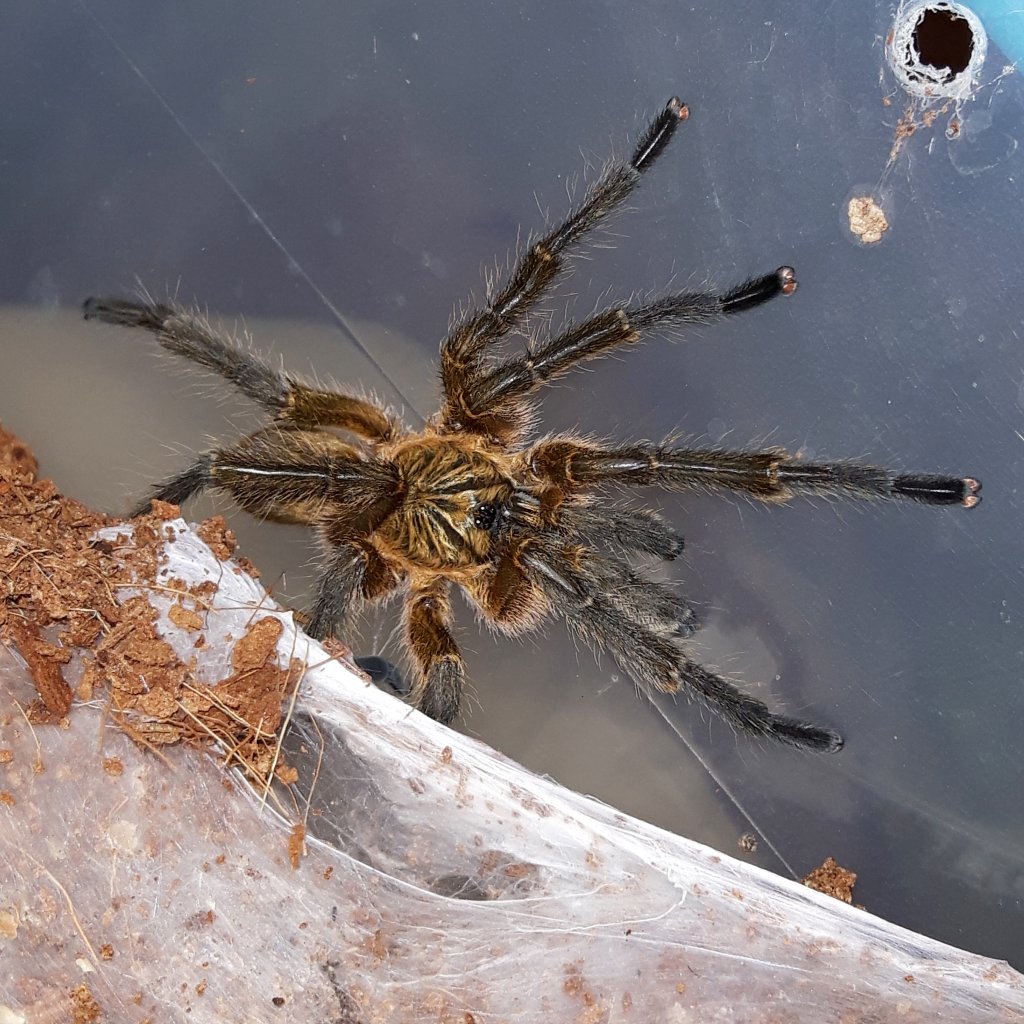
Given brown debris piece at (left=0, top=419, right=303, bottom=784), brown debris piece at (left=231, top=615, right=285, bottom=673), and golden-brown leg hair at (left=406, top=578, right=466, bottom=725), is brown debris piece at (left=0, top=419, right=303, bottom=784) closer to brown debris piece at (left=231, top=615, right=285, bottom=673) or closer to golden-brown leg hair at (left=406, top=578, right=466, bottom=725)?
brown debris piece at (left=231, top=615, right=285, bottom=673)

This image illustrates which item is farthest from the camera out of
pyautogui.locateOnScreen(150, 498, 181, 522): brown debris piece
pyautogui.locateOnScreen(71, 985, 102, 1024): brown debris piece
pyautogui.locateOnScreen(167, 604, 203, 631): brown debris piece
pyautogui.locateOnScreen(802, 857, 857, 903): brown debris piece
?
pyautogui.locateOnScreen(802, 857, 857, 903): brown debris piece

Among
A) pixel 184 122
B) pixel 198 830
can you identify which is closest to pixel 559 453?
pixel 198 830

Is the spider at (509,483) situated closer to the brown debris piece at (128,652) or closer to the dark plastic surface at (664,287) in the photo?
the dark plastic surface at (664,287)

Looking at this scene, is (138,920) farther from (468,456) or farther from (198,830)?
(468,456)

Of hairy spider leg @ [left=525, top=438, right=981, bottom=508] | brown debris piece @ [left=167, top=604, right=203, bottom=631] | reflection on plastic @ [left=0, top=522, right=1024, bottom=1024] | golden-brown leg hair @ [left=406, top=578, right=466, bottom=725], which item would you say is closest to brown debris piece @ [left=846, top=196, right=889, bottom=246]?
hairy spider leg @ [left=525, top=438, right=981, bottom=508]

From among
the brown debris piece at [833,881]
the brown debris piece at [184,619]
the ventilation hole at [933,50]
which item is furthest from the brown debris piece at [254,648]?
the ventilation hole at [933,50]

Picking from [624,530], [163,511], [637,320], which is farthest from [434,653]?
[637,320]

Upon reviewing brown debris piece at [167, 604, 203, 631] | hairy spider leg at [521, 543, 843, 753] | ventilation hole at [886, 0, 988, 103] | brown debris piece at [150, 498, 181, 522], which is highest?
ventilation hole at [886, 0, 988, 103]
